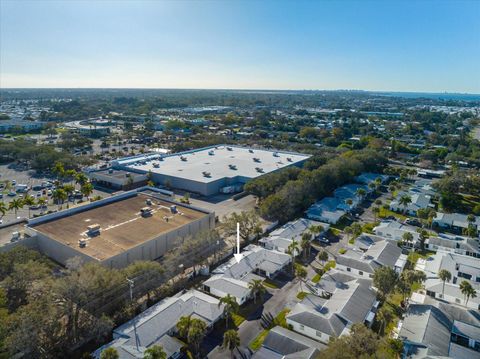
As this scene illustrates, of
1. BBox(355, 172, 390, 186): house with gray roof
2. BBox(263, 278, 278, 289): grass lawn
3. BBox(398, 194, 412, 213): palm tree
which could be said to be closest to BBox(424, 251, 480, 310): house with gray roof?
BBox(398, 194, 412, 213): palm tree

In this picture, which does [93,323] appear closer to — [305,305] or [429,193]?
[305,305]

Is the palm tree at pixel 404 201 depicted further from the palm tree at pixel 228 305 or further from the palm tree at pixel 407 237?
the palm tree at pixel 228 305

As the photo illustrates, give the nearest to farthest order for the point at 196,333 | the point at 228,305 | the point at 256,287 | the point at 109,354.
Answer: the point at 109,354
the point at 196,333
the point at 228,305
the point at 256,287

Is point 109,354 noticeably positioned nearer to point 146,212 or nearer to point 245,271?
point 245,271

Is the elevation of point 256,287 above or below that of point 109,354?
below

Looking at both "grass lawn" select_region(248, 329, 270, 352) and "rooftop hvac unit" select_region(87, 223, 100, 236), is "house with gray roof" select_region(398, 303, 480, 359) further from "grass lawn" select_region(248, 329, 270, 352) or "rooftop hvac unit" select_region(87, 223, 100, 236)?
"rooftop hvac unit" select_region(87, 223, 100, 236)

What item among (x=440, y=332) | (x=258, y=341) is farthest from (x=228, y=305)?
(x=440, y=332)

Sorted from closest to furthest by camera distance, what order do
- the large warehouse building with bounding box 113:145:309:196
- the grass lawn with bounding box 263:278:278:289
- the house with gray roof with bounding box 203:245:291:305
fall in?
the house with gray roof with bounding box 203:245:291:305, the grass lawn with bounding box 263:278:278:289, the large warehouse building with bounding box 113:145:309:196

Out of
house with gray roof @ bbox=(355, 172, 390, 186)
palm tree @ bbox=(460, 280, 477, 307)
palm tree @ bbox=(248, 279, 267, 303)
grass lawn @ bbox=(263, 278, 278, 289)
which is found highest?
palm tree @ bbox=(460, 280, 477, 307)

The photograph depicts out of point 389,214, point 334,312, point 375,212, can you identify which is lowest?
point 389,214
